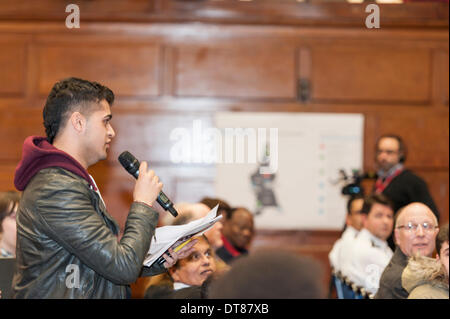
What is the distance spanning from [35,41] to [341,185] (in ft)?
9.19

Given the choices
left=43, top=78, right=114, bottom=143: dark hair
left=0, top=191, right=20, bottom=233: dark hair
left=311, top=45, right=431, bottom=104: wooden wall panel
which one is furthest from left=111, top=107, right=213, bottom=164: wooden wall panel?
left=43, top=78, right=114, bottom=143: dark hair

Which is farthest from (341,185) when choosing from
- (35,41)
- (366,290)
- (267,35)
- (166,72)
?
(35,41)

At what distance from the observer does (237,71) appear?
5.46 m

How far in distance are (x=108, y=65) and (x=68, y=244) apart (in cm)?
389

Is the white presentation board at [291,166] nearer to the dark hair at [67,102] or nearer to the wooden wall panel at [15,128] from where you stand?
the wooden wall panel at [15,128]

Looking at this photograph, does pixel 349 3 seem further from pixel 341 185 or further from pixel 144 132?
pixel 144 132

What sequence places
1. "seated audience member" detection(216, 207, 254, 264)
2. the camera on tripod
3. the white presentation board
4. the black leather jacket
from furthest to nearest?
the white presentation board < the camera on tripod < "seated audience member" detection(216, 207, 254, 264) < the black leather jacket

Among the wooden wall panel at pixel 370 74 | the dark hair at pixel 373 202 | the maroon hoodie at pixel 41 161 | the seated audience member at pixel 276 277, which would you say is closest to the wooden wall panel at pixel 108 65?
the wooden wall panel at pixel 370 74

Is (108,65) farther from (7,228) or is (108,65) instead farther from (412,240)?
(412,240)

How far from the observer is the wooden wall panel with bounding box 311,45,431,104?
5480mm

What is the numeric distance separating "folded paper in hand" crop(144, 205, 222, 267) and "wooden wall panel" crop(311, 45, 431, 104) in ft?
11.9

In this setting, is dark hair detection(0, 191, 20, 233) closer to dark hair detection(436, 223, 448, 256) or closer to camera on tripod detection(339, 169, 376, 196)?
dark hair detection(436, 223, 448, 256)

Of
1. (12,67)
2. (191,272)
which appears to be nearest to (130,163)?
(191,272)

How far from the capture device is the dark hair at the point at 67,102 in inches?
74.4
